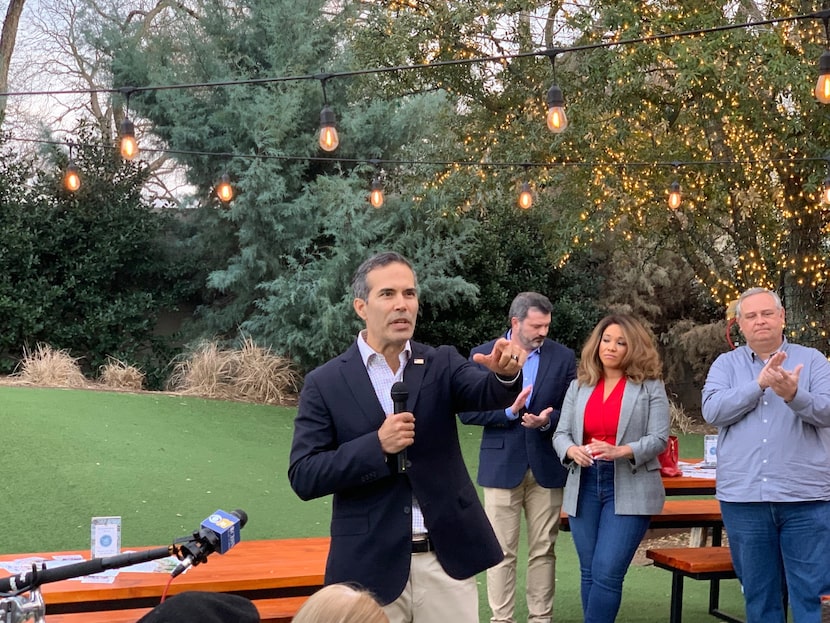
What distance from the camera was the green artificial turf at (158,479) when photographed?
25.8 ft

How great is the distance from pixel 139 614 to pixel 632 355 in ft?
9.01

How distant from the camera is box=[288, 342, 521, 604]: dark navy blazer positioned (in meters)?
3.29

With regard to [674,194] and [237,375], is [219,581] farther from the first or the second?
[237,375]

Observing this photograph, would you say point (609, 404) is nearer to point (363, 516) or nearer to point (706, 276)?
point (363, 516)

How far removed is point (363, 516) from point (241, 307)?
14.1m

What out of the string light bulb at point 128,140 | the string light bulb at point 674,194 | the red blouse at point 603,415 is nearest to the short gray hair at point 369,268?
the red blouse at point 603,415

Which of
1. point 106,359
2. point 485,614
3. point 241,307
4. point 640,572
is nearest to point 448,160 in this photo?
point 241,307

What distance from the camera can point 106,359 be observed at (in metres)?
16.7

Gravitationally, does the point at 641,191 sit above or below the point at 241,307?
above

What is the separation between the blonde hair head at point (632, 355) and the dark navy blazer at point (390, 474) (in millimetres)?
2101

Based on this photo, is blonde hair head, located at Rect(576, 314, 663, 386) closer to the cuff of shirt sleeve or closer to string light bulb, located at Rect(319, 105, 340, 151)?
the cuff of shirt sleeve

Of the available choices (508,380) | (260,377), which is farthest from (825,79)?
(260,377)

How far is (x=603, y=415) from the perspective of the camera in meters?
5.39

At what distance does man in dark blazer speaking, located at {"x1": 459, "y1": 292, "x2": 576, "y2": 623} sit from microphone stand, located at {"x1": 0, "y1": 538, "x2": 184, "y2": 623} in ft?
12.0
